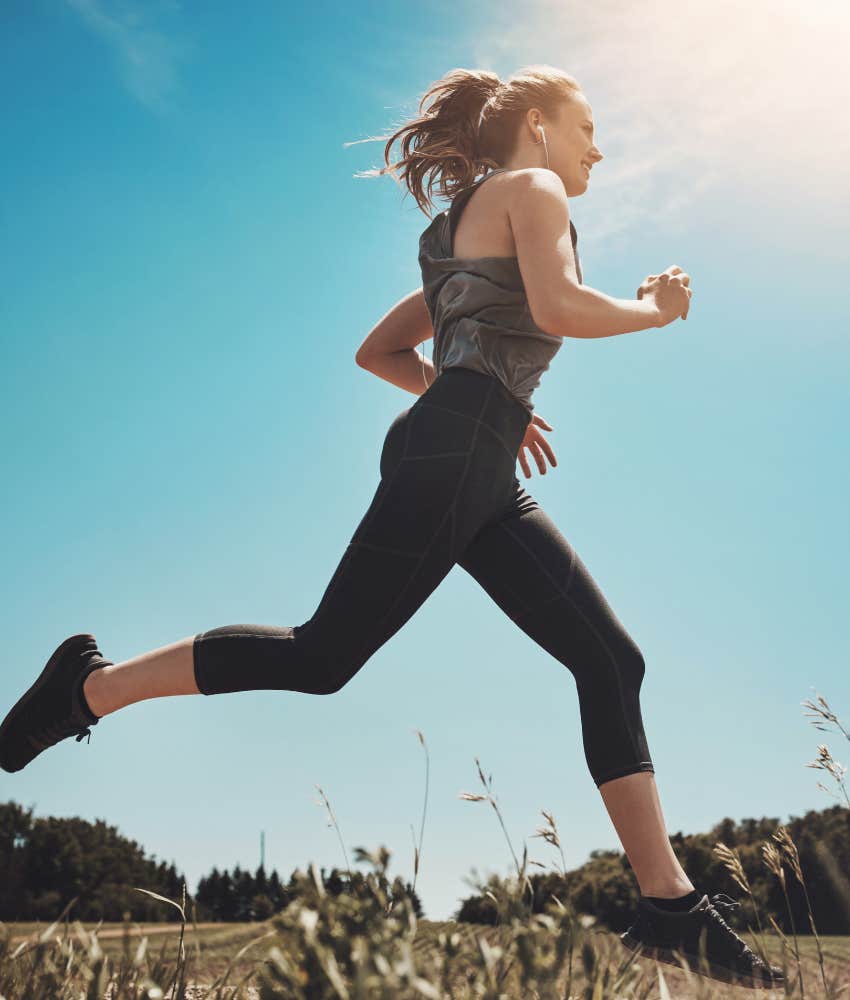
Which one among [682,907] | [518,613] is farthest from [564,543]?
[682,907]

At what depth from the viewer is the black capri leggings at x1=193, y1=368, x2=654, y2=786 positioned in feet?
8.09

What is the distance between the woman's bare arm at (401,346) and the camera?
3.43 m

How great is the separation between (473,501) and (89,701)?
4.35 ft

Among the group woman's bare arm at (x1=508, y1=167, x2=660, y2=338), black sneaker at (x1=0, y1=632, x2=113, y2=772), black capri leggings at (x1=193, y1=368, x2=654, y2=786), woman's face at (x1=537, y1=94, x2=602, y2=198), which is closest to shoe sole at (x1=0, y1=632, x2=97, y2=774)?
black sneaker at (x1=0, y1=632, x2=113, y2=772)

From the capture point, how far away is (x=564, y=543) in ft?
9.31

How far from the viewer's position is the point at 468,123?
316 cm

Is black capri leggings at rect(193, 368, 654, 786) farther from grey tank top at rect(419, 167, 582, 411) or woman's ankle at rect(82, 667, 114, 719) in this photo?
woman's ankle at rect(82, 667, 114, 719)

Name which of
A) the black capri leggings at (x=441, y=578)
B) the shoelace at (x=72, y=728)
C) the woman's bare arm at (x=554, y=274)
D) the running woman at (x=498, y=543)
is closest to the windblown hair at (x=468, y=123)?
the running woman at (x=498, y=543)

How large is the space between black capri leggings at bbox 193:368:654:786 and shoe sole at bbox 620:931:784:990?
43 centimetres

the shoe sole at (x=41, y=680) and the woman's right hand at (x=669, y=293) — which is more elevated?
the woman's right hand at (x=669, y=293)

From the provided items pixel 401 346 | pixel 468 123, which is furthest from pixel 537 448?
pixel 468 123

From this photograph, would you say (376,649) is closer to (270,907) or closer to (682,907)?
(270,907)

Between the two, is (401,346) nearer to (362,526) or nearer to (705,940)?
(362,526)

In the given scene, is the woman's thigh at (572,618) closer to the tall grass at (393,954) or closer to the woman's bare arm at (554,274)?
the woman's bare arm at (554,274)
